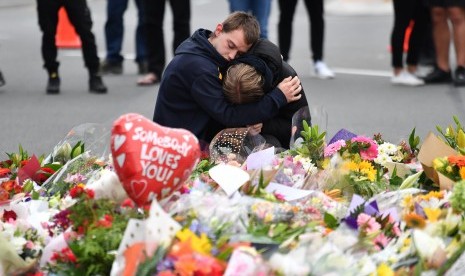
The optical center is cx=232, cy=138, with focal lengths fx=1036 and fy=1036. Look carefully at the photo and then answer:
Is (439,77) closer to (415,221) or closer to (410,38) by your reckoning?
(410,38)

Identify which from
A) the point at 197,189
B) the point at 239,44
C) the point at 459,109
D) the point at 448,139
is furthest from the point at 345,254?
the point at 459,109

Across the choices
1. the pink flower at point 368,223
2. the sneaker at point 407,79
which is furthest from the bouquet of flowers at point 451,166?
the sneaker at point 407,79

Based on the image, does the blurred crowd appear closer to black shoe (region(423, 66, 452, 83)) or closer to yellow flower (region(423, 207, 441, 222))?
black shoe (region(423, 66, 452, 83))

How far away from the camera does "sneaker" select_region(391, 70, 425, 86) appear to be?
928 centimetres

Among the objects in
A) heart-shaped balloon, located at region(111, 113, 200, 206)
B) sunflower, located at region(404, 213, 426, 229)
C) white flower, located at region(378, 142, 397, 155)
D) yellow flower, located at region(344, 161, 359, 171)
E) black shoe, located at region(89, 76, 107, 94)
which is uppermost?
heart-shaped balloon, located at region(111, 113, 200, 206)

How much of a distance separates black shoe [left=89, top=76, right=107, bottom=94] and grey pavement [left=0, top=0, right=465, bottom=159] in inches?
3.5

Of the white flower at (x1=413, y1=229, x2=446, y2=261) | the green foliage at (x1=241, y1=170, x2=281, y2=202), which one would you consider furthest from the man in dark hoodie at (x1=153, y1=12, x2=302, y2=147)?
the white flower at (x1=413, y1=229, x2=446, y2=261)

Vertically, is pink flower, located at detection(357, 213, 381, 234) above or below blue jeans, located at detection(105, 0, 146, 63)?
above

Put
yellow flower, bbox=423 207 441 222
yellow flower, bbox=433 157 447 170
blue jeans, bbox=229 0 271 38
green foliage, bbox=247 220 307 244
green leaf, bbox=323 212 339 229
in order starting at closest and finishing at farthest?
green foliage, bbox=247 220 307 244 → yellow flower, bbox=423 207 441 222 → green leaf, bbox=323 212 339 229 → yellow flower, bbox=433 157 447 170 → blue jeans, bbox=229 0 271 38

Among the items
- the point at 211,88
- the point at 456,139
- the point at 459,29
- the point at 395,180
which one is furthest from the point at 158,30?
the point at 395,180

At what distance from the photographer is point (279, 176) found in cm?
384

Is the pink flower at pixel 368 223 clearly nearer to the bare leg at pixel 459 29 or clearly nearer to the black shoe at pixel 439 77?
the bare leg at pixel 459 29

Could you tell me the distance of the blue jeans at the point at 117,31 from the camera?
396 inches

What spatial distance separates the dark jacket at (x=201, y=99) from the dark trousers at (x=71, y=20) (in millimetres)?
3361
